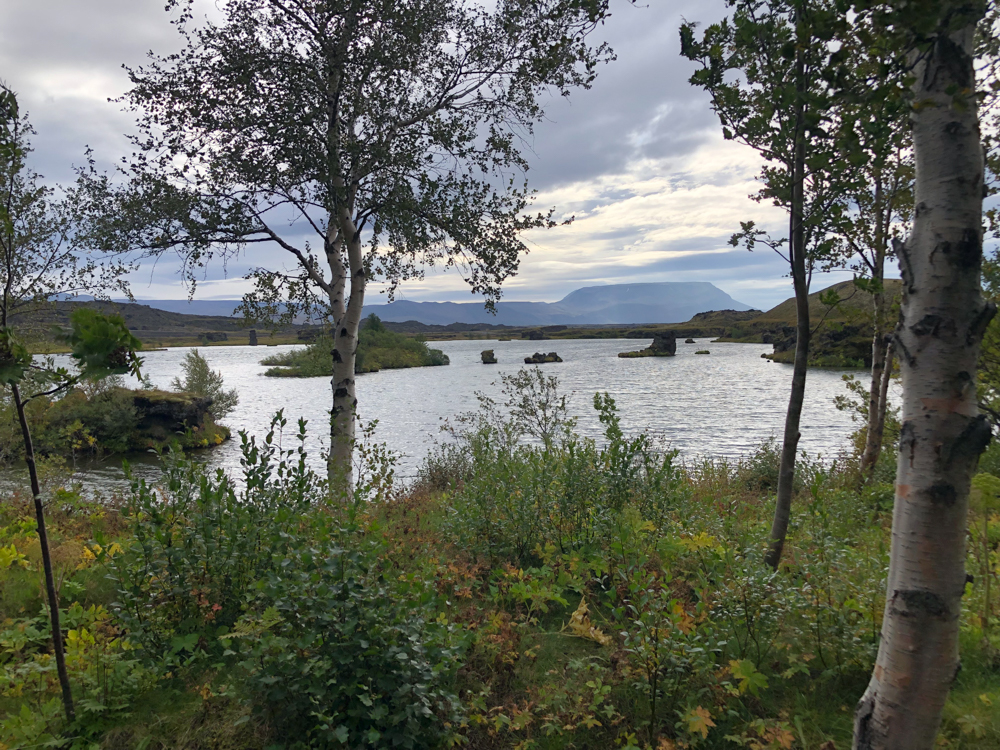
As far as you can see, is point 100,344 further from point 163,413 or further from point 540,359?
point 540,359

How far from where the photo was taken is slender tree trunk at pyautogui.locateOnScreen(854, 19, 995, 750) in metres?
2.01

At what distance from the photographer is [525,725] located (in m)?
3.26

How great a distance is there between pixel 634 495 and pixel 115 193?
8.78 m

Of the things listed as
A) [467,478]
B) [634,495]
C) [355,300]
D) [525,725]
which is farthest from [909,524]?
[467,478]

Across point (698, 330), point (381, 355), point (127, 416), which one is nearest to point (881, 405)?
point (127, 416)

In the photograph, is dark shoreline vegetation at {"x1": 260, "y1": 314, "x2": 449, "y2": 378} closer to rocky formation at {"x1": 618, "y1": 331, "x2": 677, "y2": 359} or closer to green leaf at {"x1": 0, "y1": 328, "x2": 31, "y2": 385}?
rocky formation at {"x1": 618, "y1": 331, "x2": 677, "y2": 359}

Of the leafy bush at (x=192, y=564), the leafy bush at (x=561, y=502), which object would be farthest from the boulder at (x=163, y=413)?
the leafy bush at (x=192, y=564)

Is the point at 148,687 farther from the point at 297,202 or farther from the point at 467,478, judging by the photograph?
the point at 467,478

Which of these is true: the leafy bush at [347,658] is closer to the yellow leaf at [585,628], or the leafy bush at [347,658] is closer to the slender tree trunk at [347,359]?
the yellow leaf at [585,628]

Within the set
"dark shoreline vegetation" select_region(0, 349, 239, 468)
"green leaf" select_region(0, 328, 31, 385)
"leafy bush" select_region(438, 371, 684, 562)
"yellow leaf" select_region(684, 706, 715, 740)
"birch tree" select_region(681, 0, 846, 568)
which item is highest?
"birch tree" select_region(681, 0, 846, 568)

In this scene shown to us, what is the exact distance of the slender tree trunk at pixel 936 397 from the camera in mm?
2012

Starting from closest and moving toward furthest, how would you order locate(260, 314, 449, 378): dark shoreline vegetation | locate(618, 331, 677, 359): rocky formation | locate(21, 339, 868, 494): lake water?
locate(21, 339, 868, 494): lake water, locate(260, 314, 449, 378): dark shoreline vegetation, locate(618, 331, 677, 359): rocky formation

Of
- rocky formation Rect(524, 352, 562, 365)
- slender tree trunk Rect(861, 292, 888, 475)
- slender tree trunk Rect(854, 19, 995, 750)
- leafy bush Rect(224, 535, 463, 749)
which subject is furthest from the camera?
rocky formation Rect(524, 352, 562, 365)

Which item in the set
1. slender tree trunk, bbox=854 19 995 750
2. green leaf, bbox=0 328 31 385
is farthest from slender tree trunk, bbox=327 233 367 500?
slender tree trunk, bbox=854 19 995 750
